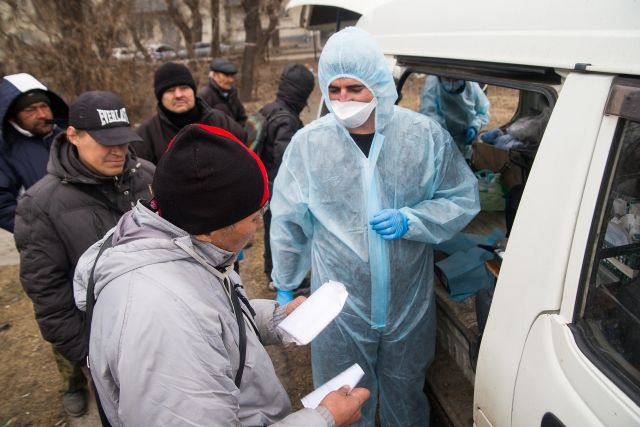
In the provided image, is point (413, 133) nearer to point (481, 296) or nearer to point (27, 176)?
point (481, 296)

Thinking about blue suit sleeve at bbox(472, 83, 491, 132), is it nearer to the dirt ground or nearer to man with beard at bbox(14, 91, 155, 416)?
the dirt ground

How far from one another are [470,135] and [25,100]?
3.24 meters

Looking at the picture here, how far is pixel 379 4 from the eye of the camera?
255 cm

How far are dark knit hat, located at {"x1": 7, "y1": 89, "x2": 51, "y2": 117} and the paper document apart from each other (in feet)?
7.41

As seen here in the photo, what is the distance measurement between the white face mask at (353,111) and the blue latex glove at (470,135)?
198 cm

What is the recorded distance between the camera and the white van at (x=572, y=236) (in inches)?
39.7

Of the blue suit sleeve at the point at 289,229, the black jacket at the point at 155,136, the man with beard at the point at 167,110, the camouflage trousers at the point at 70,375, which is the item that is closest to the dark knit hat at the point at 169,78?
the man with beard at the point at 167,110

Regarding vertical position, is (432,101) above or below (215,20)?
below

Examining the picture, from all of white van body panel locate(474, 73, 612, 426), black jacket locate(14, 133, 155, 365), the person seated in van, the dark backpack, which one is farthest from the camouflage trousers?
the person seated in van

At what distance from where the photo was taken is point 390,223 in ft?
5.82

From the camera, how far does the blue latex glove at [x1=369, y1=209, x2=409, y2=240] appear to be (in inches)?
70.1

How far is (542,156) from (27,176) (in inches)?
114

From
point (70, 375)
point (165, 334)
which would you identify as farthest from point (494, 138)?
point (70, 375)

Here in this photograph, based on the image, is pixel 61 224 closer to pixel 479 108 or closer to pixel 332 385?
pixel 332 385
